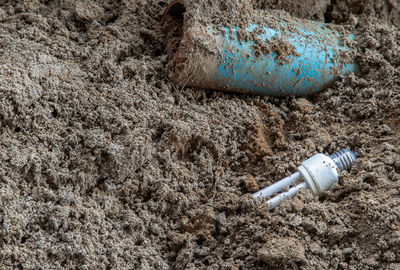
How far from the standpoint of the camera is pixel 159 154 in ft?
5.03

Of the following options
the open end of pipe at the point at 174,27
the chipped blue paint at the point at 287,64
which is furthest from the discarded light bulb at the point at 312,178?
the open end of pipe at the point at 174,27

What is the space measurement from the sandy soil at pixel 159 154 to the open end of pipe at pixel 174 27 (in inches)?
1.3

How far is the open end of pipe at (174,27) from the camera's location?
69.1 inches

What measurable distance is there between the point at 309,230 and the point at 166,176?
452 mm

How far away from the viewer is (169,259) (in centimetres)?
138

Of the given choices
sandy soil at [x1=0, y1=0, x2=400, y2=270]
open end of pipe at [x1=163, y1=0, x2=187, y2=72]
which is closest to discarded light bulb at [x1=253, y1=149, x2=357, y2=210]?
sandy soil at [x1=0, y1=0, x2=400, y2=270]

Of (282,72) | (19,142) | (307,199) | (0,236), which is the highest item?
(282,72)

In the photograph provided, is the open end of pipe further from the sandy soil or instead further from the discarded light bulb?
the discarded light bulb

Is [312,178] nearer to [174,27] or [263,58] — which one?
[263,58]

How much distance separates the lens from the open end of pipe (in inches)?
69.1

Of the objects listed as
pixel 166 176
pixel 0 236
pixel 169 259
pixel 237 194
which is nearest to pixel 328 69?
pixel 237 194

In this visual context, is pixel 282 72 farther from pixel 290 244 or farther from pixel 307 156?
pixel 290 244

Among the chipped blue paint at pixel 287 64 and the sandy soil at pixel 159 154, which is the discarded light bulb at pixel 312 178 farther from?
the chipped blue paint at pixel 287 64

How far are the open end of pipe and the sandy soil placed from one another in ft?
0.11
